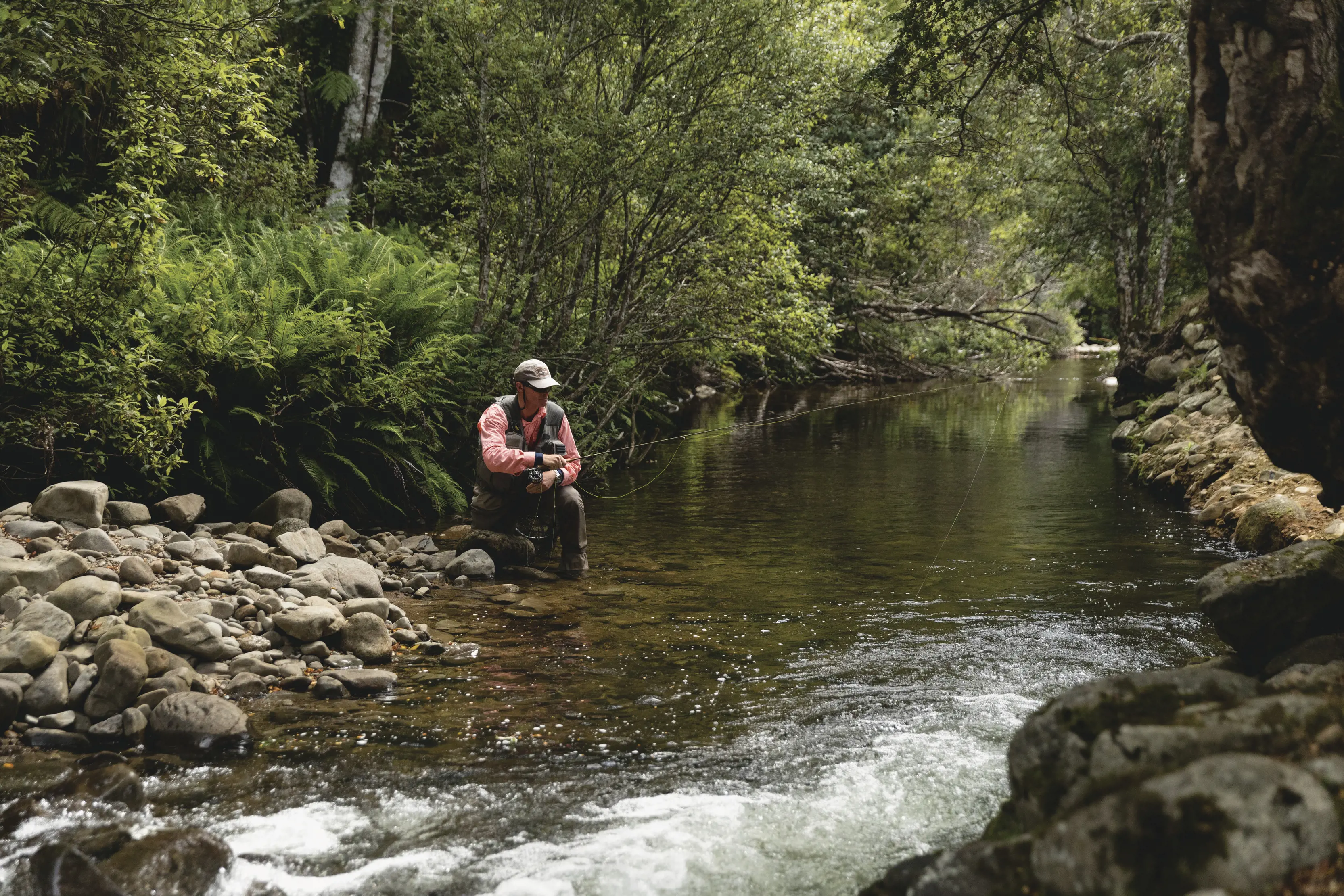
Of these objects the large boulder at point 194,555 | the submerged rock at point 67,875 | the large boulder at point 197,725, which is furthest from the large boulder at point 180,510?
the submerged rock at point 67,875

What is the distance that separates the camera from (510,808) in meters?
3.99

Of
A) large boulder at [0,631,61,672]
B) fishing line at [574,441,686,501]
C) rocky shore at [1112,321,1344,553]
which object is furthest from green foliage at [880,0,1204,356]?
large boulder at [0,631,61,672]

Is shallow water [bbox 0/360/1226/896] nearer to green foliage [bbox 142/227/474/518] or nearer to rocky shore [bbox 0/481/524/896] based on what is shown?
rocky shore [bbox 0/481/524/896]

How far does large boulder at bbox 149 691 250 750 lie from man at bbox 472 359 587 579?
360 cm

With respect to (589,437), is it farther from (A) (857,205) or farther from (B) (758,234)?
(A) (857,205)

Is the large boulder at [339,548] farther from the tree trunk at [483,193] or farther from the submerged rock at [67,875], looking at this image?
the submerged rock at [67,875]

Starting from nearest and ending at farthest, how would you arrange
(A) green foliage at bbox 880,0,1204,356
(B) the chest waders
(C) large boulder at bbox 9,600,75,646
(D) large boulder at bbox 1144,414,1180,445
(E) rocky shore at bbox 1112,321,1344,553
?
(C) large boulder at bbox 9,600,75,646
(B) the chest waders
(E) rocky shore at bbox 1112,321,1344,553
(D) large boulder at bbox 1144,414,1180,445
(A) green foliage at bbox 880,0,1204,356

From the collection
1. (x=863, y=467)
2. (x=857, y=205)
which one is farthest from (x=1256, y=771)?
(x=857, y=205)

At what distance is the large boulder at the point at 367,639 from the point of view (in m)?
5.78

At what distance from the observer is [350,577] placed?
6852 mm

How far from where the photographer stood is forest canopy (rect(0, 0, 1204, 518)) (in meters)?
6.78

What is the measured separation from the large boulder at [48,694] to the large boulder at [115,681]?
11cm

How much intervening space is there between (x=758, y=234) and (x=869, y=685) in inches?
317

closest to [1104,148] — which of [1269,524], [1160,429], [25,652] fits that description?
[1160,429]
